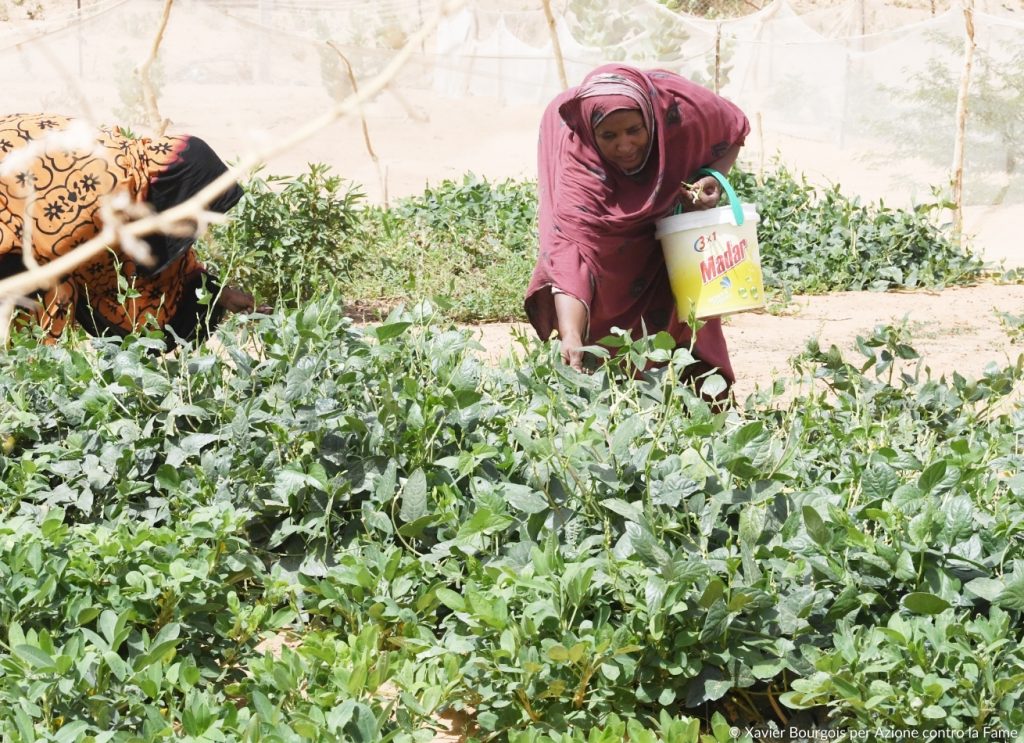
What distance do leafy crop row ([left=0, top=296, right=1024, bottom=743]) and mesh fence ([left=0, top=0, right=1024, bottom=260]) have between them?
7739 millimetres

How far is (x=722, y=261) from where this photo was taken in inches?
136

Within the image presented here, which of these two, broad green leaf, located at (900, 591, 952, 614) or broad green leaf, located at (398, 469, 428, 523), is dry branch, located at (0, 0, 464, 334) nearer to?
broad green leaf, located at (900, 591, 952, 614)

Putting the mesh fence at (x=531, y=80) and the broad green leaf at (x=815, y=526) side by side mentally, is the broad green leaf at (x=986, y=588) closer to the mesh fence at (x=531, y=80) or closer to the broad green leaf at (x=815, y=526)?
the broad green leaf at (x=815, y=526)

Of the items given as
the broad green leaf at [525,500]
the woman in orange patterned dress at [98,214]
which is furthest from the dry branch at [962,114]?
the broad green leaf at [525,500]

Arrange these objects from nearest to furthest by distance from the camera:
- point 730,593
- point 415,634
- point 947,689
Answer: point 947,689
point 730,593
point 415,634

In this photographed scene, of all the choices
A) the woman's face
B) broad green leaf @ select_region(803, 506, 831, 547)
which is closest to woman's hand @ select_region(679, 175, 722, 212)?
the woman's face

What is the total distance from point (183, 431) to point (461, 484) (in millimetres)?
660

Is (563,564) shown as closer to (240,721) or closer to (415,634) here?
(415,634)

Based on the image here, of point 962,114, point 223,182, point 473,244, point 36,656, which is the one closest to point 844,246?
point 962,114

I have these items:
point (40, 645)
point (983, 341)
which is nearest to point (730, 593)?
point (40, 645)

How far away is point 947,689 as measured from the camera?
1902 millimetres

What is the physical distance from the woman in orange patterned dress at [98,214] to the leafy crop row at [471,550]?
4.22ft

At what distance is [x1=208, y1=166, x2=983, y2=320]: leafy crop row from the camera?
6703mm

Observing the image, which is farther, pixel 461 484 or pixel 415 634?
pixel 461 484
